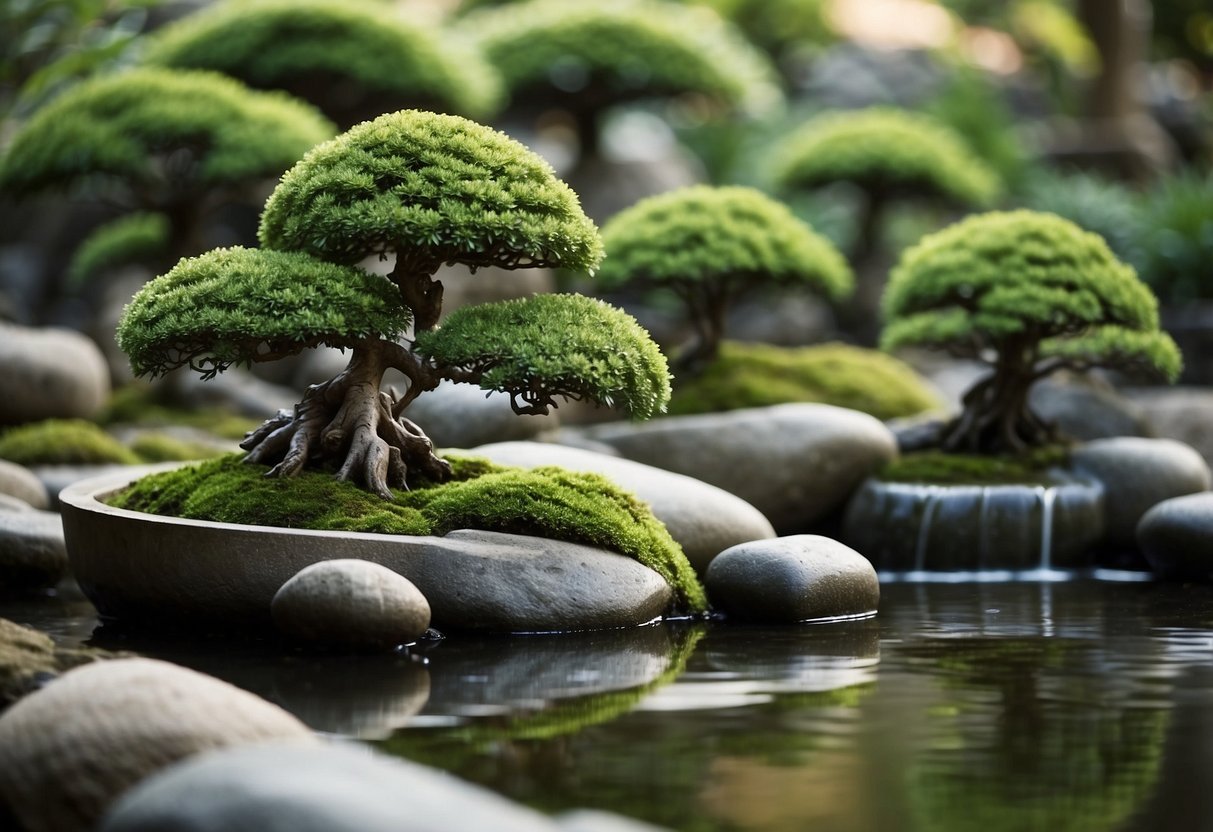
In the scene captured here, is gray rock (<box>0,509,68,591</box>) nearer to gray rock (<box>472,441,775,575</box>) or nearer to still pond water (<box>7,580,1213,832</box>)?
still pond water (<box>7,580,1213,832</box>)

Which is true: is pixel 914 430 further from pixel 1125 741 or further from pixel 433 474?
pixel 1125 741

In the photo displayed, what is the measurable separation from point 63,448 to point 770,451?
20.4ft

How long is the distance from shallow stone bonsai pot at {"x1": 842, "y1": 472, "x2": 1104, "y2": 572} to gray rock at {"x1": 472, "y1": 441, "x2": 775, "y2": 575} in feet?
7.34

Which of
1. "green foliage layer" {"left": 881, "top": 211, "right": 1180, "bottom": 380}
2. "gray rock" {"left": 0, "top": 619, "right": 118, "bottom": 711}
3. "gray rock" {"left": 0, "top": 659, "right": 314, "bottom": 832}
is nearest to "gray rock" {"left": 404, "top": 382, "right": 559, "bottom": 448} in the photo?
"green foliage layer" {"left": 881, "top": 211, "right": 1180, "bottom": 380}

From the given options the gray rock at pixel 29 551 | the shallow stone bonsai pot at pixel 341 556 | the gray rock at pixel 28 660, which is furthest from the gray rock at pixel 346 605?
the gray rock at pixel 29 551

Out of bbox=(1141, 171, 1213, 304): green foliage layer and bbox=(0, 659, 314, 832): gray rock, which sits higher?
bbox=(1141, 171, 1213, 304): green foliage layer

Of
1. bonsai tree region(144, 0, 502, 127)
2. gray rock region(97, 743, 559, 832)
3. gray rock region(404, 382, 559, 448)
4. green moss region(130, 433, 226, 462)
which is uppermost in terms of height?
bonsai tree region(144, 0, 502, 127)

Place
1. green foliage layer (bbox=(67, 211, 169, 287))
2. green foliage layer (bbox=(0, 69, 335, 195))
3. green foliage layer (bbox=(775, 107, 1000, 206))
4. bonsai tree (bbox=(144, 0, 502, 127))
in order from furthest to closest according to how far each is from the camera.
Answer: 1. green foliage layer (bbox=(775, 107, 1000, 206))
2. bonsai tree (bbox=(144, 0, 502, 127))
3. green foliage layer (bbox=(67, 211, 169, 287))
4. green foliage layer (bbox=(0, 69, 335, 195))

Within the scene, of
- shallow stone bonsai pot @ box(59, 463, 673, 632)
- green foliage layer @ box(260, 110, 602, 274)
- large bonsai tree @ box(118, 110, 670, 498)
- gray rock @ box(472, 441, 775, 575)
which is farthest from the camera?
gray rock @ box(472, 441, 775, 575)

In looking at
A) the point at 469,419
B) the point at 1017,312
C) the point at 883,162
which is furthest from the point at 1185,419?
the point at 469,419

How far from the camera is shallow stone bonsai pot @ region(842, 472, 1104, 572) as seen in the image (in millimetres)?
13047

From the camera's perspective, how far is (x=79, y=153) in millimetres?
15375

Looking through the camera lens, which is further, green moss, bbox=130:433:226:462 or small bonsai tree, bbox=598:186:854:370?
green moss, bbox=130:433:226:462

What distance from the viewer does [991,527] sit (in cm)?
1309
